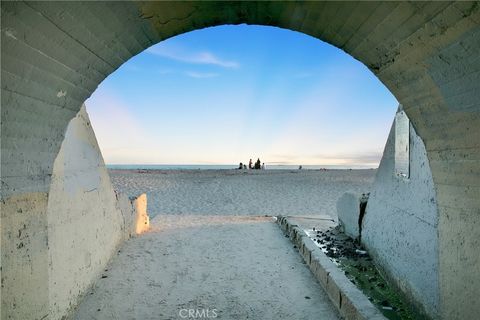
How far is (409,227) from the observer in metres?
6.30

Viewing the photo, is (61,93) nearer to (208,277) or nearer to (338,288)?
(338,288)

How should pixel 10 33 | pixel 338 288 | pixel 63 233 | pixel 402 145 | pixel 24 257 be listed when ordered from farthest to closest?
1. pixel 402 145
2. pixel 338 288
3. pixel 63 233
4. pixel 24 257
5. pixel 10 33

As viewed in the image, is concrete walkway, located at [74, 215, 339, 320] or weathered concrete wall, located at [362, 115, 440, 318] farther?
weathered concrete wall, located at [362, 115, 440, 318]

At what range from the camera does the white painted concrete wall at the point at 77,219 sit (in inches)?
165

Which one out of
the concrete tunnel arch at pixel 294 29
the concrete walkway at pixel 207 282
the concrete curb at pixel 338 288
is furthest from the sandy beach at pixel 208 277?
the concrete tunnel arch at pixel 294 29

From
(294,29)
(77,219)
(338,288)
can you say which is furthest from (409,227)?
(77,219)

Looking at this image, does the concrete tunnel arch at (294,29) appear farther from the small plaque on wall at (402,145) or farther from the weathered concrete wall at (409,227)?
the small plaque on wall at (402,145)

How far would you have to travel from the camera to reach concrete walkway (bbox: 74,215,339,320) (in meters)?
4.78

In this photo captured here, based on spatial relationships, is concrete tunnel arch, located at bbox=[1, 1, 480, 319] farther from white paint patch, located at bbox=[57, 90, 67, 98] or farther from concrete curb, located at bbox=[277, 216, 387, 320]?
concrete curb, located at bbox=[277, 216, 387, 320]

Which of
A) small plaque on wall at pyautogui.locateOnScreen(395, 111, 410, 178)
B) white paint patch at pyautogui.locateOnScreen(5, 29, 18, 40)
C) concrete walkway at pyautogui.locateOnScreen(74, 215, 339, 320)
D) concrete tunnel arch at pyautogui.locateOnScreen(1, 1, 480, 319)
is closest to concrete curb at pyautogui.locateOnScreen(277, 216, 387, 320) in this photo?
concrete walkway at pyautogui.locateOnScreen(74, 215, 339, 320)

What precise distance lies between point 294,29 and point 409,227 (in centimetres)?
461

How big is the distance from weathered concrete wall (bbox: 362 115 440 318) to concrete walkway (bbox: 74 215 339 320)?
5.29ft

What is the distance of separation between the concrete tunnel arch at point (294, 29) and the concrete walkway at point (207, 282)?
173cm

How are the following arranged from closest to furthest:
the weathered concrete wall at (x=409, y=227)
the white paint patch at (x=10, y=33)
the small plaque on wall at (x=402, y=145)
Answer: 1. the white paint patch at (x=10, y=33)
2. the weathered concrete wall at (x=409, y=227)
3. the small plaque on wall at (x=402, y=145)
